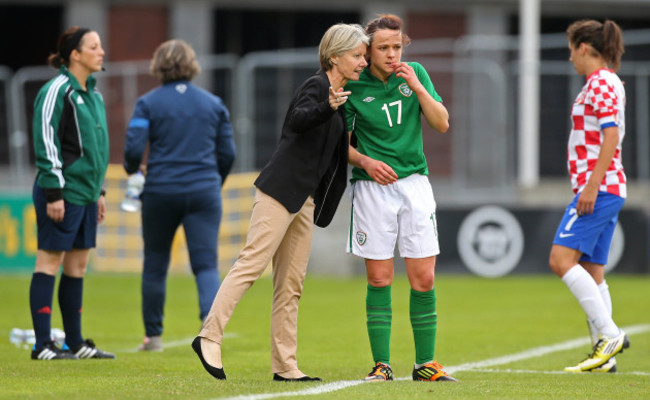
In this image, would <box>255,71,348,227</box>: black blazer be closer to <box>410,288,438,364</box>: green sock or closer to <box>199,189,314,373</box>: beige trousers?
<box>199,189,314,373</box>: beige trousers

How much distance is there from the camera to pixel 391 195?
261 inches

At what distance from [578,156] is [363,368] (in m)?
1.94

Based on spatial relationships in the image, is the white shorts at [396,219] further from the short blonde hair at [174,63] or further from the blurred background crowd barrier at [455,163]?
the blurred background crowd barrier at [455,163]

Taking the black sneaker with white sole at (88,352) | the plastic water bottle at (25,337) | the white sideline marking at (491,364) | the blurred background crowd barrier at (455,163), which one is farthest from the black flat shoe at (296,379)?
the blurred background crowd barrier at (455,163)

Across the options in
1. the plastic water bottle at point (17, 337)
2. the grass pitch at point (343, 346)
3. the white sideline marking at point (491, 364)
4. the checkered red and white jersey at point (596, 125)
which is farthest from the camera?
the plastic water bottle at point (17, 337)

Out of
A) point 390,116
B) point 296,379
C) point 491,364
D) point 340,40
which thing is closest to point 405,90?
point 390,116

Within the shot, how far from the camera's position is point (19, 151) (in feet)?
63.0

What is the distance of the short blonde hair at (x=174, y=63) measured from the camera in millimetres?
8547

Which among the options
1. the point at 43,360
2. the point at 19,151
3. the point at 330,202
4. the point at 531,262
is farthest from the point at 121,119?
the point at 330,202

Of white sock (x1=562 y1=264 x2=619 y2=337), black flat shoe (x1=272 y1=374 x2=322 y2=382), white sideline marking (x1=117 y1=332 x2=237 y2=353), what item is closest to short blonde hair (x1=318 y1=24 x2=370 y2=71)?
black flat shoe (x1=272 y1=374 x2=322 y2=382)

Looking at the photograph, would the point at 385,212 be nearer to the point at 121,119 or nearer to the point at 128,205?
the point at 128,205

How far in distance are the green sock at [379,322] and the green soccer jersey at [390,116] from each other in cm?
66

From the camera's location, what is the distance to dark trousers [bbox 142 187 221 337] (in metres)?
8.39

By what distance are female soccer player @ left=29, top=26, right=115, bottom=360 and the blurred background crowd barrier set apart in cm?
899
